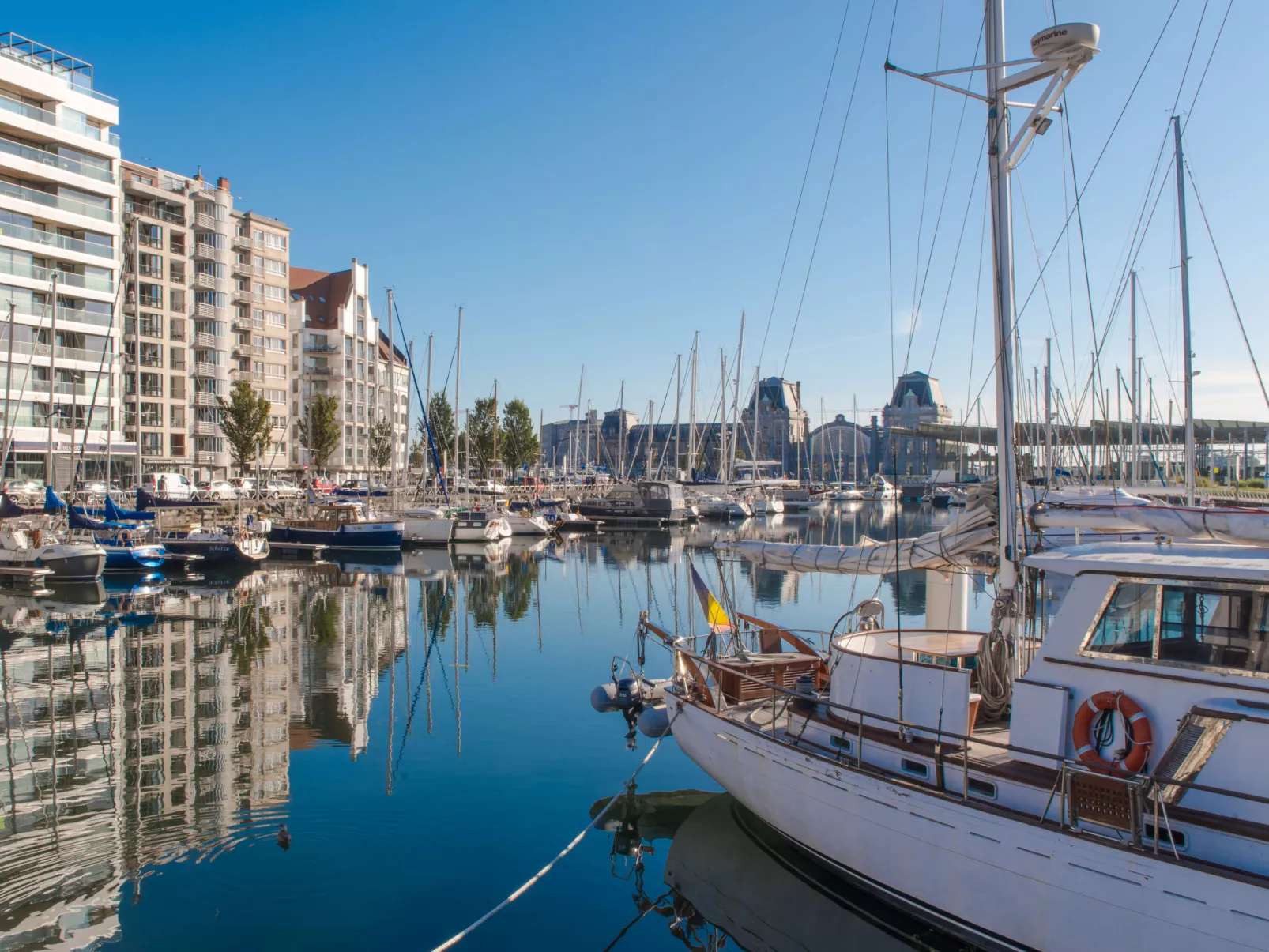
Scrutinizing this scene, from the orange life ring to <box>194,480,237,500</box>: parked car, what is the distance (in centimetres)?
5990

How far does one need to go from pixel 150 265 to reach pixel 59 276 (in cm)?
1162

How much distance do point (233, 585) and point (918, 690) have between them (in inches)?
1419

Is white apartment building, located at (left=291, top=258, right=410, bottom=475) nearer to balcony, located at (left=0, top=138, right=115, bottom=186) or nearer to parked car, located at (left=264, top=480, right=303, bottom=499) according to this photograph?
parked car, located at (left=264, top=480, right=303, bottom=499)

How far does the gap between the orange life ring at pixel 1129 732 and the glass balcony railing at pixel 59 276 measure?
5954 cm

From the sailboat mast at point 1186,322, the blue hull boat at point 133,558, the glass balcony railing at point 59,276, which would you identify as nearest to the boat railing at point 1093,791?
the sailboat mast at point 1186,322

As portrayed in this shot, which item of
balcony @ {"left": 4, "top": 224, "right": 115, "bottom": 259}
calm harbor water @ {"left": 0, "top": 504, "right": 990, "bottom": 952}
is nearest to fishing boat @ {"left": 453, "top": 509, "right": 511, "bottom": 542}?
calm harbor water @ {"left": 0, "top": 504, "right": 990, "bottom": 952}

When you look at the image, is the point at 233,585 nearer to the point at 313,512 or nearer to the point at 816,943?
the point at 313,512

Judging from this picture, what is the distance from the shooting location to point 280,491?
68375 mm

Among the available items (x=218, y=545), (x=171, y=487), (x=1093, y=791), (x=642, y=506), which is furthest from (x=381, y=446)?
(x=1093, y=791)

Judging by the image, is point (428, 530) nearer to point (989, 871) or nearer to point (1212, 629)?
point (989, 871)

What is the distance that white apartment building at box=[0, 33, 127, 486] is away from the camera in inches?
2112

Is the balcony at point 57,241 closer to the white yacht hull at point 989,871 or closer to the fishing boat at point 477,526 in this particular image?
the fishing boat at point 477,526

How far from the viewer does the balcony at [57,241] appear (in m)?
53.9

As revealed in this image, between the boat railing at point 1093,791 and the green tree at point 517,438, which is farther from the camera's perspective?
the green tree at point 517,438
